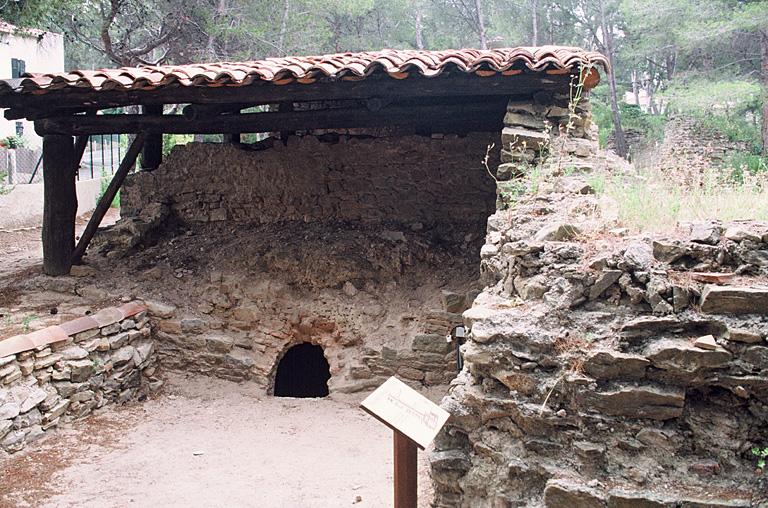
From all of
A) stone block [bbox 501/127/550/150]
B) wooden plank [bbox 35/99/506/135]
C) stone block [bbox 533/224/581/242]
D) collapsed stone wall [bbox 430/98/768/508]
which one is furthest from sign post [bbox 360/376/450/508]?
wooden plank [bbox 35/99/506/135]

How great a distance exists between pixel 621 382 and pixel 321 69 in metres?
4.36

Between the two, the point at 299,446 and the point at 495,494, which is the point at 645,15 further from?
the point at 495,494

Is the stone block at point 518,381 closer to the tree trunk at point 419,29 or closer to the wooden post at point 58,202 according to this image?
the wooden post at point 58,202

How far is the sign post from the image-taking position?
3.03 metres

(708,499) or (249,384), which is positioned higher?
(708,499)

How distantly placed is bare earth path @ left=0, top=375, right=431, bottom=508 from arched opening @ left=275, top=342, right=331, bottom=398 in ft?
4.41

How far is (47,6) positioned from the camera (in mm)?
9211

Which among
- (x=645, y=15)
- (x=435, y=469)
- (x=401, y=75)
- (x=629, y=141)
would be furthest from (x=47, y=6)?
(x=629, y=141)

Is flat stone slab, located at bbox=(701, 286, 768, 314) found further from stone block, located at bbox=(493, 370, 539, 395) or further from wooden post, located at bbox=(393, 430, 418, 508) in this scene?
wooden post, located at bbox=(393, 430, 418, 508)

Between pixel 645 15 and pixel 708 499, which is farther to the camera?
pixel 645 15

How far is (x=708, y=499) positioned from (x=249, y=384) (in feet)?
18.4

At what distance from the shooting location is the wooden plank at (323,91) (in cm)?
639

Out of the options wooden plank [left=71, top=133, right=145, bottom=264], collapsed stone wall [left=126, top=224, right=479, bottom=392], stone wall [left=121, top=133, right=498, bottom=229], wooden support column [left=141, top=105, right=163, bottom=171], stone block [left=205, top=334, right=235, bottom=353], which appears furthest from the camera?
wooden support column [left=141, top=105, right=163, bottom=171]

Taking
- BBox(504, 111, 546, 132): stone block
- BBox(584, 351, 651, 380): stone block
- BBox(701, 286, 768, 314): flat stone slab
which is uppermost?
BBox(504, 111, 546, 132): stone block
